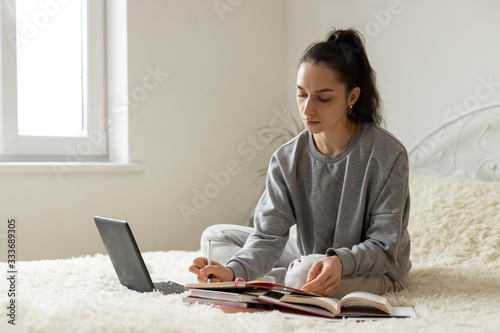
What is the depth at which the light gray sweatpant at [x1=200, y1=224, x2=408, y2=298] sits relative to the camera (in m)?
1.36

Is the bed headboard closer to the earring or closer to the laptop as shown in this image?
the earring

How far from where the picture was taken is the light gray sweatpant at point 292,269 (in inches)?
53.6

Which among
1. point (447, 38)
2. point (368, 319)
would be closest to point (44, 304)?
point (368, 319)

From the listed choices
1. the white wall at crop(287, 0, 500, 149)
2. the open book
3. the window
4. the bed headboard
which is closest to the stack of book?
the open book

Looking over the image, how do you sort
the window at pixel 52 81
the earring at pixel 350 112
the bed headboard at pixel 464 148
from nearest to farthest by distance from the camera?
the earring at pixel 350 112, the bed headboard at pixel 464 148, the window at pixel 52 81

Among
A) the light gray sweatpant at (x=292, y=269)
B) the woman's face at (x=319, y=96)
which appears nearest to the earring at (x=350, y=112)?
the woman's face at (x=319, y=96)

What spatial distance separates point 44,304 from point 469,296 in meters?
0.98

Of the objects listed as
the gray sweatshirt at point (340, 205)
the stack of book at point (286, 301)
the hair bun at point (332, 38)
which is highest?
the hair bun at point (332, 38)

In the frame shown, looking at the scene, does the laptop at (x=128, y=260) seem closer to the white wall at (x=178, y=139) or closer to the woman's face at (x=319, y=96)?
the woman's face at (x=319, y=96)

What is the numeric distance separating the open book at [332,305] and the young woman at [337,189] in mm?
158

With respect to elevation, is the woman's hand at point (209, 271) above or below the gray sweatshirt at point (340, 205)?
below

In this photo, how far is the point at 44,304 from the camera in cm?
119

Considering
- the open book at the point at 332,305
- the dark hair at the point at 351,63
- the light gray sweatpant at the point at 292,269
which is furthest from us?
the dark hair at the point at 351,63

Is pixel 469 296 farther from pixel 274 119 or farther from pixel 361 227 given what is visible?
pixel 274 119
